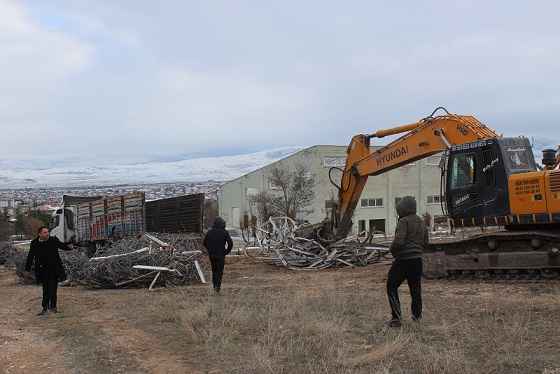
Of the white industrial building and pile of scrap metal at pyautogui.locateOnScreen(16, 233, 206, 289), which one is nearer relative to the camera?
pile of scrap metal at pyautogui.locateOnScreen(16, 233, 206, 289)

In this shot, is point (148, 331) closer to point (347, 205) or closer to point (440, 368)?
point (440, 368)

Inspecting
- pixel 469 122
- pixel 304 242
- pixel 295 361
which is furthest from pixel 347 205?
pixel 295 361

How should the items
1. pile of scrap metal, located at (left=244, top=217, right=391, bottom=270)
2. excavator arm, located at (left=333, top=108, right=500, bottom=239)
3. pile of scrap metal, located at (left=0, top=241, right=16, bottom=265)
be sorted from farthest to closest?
pile of scrap metal, located at (left=0, top=241, right=16, bottom=265)
pile of scrap metal, located at (left=244, top=217, right=391, bottom=270)
excavator arm, located at (left=333, top=108, right=500, bottom=239)

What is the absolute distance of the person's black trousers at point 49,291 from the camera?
11.9 meters

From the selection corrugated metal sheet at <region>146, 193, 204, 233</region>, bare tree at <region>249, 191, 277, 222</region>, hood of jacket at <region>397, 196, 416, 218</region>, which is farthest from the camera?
bare tree at <region>249, 191, 277, 222</region>

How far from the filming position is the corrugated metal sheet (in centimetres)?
2186

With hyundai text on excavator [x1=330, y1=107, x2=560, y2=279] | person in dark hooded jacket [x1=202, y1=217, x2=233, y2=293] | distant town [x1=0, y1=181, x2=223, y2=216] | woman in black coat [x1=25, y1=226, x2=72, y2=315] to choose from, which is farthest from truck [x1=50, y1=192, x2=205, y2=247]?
distant town [x1=0, y1=181, x2=223, y2=216]

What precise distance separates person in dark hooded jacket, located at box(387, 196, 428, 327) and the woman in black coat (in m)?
6.44

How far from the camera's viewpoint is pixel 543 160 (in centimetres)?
1405

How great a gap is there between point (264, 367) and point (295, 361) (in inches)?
20.1

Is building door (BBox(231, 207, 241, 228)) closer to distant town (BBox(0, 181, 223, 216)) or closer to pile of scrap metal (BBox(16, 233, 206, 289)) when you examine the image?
distant town (BBox(0, 181, 223, 216))

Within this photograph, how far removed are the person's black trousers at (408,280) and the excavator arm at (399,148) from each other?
6556mm

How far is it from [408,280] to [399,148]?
915 centimetres

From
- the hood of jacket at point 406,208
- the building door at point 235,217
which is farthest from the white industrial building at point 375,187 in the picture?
the hood of jacket at point 406,208
